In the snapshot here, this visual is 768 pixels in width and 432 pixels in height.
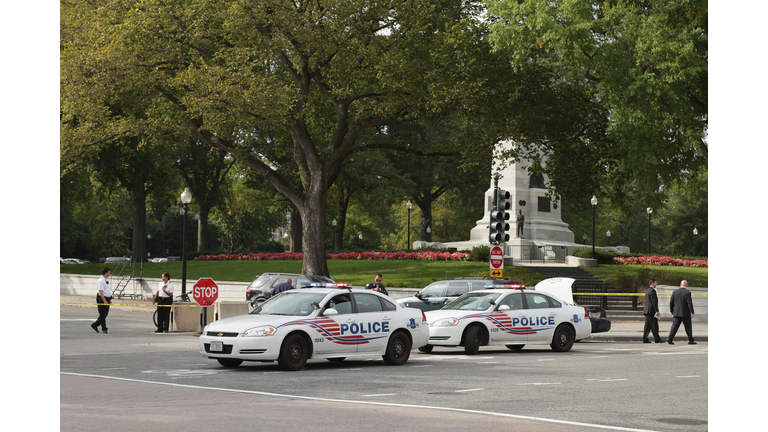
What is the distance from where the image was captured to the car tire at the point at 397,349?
51.1ft

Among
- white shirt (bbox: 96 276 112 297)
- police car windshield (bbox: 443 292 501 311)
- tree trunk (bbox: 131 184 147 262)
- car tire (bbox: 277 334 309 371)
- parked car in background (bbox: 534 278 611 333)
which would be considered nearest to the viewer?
car tire (bbox: 277 334 309 371)

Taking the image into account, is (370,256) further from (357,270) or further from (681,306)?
(681,306)

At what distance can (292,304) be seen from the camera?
1511 centimetres

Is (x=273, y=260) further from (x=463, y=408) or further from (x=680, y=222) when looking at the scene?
(x=680, y=222)

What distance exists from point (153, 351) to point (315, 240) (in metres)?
14.9

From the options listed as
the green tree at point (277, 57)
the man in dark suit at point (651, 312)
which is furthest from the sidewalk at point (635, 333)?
the green tree at point (277, 57)

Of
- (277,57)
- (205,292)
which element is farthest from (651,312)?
(277,57)

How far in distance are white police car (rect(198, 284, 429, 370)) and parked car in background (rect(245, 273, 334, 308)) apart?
10.2 m

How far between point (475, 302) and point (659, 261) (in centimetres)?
2859

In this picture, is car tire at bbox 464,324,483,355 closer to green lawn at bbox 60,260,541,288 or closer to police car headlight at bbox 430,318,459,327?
police car headlight at bbox 430,318,459,327

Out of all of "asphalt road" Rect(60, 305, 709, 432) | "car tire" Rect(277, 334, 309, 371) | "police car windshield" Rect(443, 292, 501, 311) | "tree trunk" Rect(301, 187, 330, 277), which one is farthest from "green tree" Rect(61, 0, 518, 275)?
"car tire" Rect(277, 334, 309, 371)

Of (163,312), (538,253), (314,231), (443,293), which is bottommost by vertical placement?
(163,312)

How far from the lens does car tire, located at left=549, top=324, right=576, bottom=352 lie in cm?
1953

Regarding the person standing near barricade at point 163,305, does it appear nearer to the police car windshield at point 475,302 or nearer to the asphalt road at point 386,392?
the asphalt road at point 386,392
